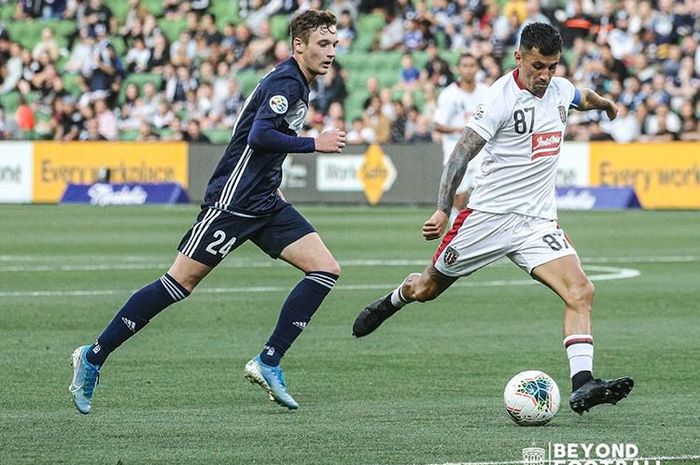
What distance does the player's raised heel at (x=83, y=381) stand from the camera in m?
8.74

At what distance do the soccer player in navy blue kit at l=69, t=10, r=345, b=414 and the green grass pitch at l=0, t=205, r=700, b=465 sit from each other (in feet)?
0.98

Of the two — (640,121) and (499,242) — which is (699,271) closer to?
(499,242)

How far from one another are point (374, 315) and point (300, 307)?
5.28ft

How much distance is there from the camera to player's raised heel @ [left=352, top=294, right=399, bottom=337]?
10859 mm

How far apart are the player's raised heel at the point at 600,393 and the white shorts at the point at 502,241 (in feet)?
3.16

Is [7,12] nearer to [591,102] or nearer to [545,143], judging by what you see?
[591,102]

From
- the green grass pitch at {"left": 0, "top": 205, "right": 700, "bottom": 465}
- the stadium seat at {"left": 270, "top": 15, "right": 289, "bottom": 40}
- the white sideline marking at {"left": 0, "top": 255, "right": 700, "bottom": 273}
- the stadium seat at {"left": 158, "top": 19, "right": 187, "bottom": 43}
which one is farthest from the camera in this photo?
the stadium seat at {"left": 158, "top": 19, "right": 187, "bottom": 43}

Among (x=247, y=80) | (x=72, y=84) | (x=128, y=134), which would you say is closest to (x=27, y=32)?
(x=72, y=84)

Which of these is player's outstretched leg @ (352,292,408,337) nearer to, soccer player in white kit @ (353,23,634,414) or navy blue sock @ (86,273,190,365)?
soccer player in white kit @ (353,23,634,414)

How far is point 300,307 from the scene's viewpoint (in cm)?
934

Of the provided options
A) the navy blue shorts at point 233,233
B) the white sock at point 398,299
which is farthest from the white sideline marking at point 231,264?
the navy blue shorts at point 233,233

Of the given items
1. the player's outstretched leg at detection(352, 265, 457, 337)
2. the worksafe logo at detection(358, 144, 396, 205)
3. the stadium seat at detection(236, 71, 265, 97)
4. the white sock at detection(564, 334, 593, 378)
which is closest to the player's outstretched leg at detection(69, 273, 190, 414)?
the player's outstretched leg at detection(352, 265, 457, 337)

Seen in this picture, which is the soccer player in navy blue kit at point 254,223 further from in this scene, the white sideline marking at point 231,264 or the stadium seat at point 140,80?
the stadium seat at point 140,80

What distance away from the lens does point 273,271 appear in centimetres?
1845
